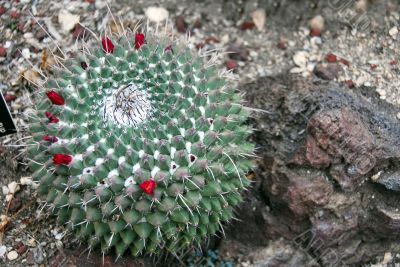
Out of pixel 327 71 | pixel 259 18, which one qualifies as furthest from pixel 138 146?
pixel 259 18

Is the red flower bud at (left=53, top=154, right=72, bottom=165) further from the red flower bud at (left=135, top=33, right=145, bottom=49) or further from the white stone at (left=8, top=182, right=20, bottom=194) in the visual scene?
the white stone at (left=8, top=182, right=20, bottom=194)

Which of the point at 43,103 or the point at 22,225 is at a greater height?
the point at 43,103

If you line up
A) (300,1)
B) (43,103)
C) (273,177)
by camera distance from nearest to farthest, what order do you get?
(43,103)
(273,177)
(300,1)

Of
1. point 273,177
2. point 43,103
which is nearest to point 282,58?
point 273,177

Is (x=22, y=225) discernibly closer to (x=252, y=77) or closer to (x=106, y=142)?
(x=106, y=142)

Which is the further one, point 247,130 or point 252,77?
point 252,77
